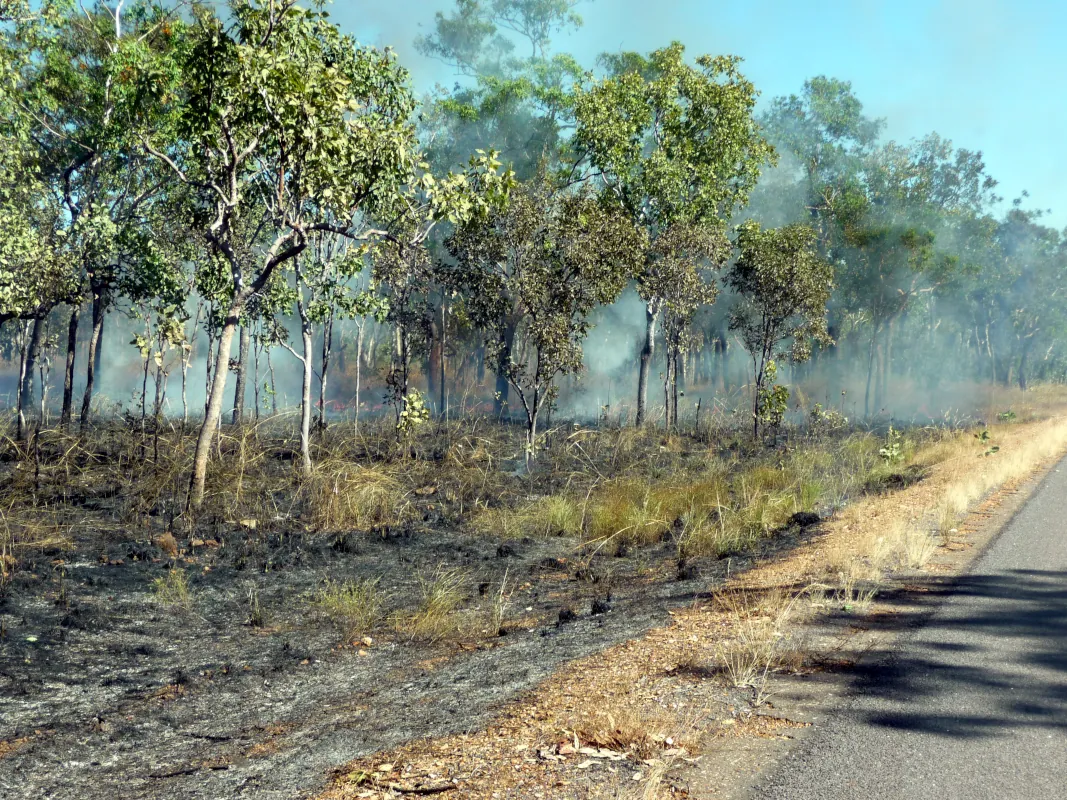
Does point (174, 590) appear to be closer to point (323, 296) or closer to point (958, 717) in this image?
Result: point (958, 717)

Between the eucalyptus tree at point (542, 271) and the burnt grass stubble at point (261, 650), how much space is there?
6.22m

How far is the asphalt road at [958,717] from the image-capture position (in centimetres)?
449

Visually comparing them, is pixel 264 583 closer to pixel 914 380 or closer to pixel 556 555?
pixel 556 555

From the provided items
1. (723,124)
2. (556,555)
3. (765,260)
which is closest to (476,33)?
(723,124)

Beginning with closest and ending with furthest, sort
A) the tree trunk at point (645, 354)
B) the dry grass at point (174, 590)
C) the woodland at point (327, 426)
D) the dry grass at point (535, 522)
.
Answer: the woodland at point (327, 426)
the dry grass at point (174, 590)
the dry grass at point (535, 522)
the tree trunk at point (645, 354)

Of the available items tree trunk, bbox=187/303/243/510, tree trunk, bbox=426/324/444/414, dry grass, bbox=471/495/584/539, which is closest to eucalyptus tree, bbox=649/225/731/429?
dry grass, bbox=471/495/584/539

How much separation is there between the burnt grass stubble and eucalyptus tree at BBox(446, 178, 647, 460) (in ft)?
20.4

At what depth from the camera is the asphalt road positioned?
14.7ft

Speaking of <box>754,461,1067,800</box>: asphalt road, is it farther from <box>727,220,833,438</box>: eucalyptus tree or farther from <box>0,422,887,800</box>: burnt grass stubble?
<box>727,220,833,438</box>: eucalyptus tree

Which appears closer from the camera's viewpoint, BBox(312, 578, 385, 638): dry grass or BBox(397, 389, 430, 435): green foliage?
BBox(312, 578, 385, 638): dry grass

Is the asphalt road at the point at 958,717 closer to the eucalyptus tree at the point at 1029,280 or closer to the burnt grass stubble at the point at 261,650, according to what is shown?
the burnt grass stubble at the point at 261,650

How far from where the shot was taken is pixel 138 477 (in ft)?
51.5

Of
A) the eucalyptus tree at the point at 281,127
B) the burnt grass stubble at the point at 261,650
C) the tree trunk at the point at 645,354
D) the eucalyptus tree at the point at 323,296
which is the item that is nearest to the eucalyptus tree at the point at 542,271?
the eucalyptus tree at the point at 323,296

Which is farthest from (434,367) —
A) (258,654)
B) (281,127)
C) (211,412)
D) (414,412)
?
(258,654)
